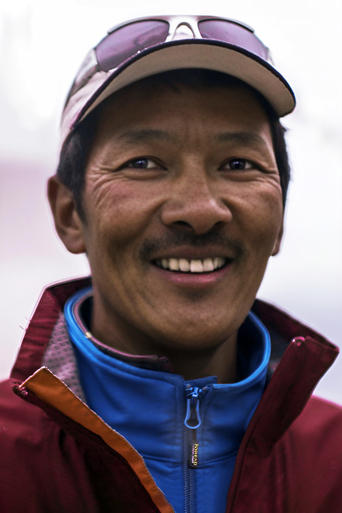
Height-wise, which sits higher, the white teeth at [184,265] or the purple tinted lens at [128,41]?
the purple tinted lens at [128,41]

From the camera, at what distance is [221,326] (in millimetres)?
2104

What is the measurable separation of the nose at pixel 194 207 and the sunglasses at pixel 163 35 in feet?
1.65

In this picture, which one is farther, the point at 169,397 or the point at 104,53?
the point at 104,53

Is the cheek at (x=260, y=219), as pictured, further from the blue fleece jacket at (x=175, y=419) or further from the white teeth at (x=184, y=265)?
the blue fleece jacket at (x=175, y=419)

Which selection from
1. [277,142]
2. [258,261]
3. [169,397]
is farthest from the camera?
[277,142]

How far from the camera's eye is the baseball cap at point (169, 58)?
2.06m

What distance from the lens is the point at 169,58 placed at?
2.08 m

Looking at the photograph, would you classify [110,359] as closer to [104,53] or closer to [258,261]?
[258,261]

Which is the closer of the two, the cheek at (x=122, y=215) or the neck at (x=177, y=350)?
the cheek at (x=122, y=215)

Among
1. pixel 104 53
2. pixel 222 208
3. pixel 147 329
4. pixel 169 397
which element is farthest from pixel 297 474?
pixel 104 53

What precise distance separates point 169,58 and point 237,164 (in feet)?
1.45

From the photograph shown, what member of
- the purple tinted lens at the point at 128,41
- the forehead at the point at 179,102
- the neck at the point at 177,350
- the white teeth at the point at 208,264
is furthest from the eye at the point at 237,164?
the neck at the point at 177,350

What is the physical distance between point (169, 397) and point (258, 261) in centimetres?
59

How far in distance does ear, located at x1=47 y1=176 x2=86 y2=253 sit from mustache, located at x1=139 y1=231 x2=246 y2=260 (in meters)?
0.42
